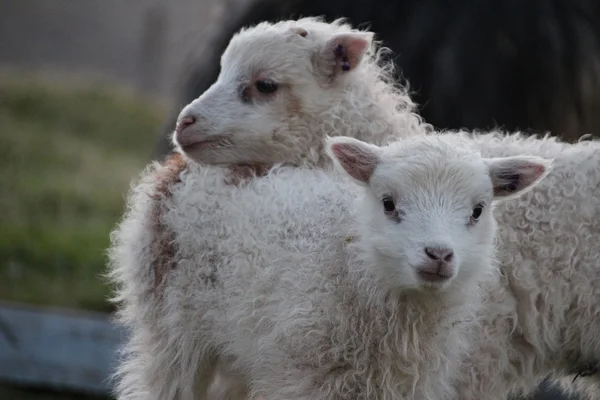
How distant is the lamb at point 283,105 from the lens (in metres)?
5.11

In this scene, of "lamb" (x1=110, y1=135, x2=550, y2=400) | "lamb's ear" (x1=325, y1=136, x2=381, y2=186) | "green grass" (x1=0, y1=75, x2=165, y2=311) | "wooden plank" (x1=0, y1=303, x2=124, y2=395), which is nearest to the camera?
"lamb" (x1=110, y1=135, x2=550, y2=400)

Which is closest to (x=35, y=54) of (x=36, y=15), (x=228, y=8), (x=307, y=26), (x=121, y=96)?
(x=36, y=15)

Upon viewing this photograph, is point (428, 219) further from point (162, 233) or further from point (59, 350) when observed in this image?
point (59, 350)

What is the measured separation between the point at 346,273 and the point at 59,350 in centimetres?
450

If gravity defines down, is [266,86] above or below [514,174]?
above

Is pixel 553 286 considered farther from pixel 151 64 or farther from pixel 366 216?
pixel 151 64

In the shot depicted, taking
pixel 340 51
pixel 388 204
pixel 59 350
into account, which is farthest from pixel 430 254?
pixel 59 350

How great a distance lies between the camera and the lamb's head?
4.24m

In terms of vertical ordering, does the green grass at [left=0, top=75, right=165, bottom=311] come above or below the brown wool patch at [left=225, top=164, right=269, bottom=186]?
above

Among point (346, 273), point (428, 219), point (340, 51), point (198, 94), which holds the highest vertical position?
point (198, 94)

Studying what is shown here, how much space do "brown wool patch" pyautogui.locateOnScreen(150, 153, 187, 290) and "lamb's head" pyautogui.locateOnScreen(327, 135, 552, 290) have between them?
2.69 ft

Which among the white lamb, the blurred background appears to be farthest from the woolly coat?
the blurred background

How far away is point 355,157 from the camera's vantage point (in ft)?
14.7

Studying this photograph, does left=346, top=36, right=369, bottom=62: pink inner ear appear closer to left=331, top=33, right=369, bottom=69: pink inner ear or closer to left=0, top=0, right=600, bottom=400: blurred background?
left=331, top=33, right=369, bottom=69: pink inner ear
